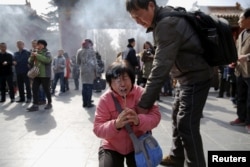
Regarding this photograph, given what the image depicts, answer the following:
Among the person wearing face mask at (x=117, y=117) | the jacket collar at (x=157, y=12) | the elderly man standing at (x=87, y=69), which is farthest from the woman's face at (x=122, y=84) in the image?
the elderly man standing at (x=87, y=69)

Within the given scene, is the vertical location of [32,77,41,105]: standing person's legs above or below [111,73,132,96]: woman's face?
below

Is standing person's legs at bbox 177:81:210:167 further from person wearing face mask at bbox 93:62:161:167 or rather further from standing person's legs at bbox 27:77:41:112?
standing person's legs at bbox 27:77:41:112

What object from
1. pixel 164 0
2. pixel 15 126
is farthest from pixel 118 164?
pixel 164 0

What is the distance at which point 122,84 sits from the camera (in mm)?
2109

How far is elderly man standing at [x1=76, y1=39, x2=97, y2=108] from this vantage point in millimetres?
6988

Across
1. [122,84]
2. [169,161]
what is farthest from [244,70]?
[122,84]

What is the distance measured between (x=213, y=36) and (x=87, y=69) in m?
5.01

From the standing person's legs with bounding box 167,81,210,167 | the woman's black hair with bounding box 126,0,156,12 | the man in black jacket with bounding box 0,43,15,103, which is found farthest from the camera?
the man in black jacket with bounding box 0,43,15,103

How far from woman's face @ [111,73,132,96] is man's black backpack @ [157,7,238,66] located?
22.1 inches

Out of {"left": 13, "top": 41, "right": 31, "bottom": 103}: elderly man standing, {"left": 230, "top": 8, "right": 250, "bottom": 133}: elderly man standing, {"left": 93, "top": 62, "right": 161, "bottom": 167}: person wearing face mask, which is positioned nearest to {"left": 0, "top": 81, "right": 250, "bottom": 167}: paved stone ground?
{"left": 230, "top": 8, "right": 250, "bottom": 133}: elderly man standing

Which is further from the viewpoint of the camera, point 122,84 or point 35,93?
point 35,93

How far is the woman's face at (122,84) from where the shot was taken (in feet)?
6.92

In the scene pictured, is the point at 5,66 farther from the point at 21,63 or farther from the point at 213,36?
the point at 213,36

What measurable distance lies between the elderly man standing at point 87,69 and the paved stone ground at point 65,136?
A: 0.48 metres
